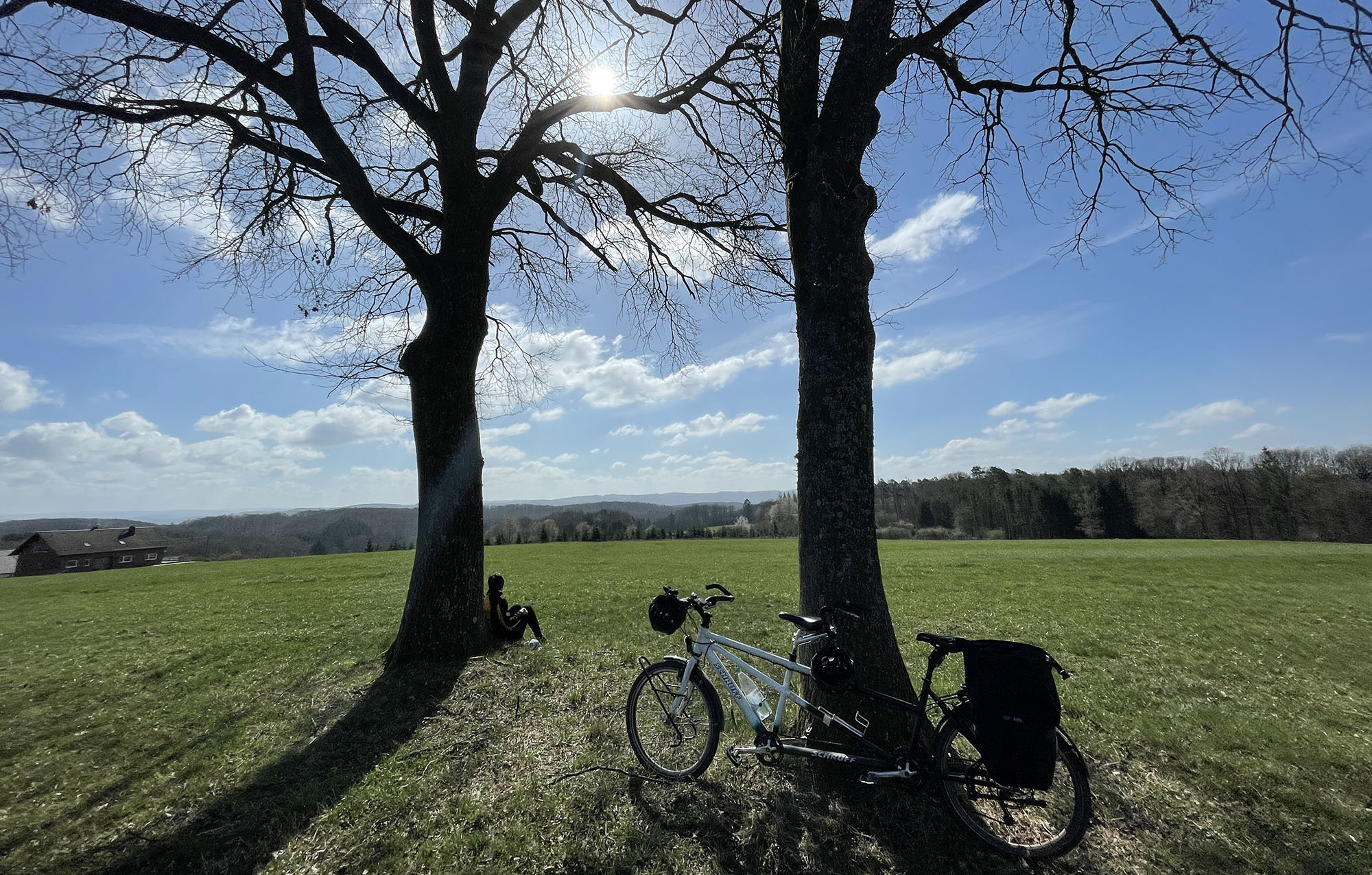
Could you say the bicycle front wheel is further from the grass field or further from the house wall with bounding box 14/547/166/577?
the house wall with bounding box 14/547/166/577

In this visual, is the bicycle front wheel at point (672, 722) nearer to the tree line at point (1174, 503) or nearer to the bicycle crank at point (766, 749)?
the bicycle crank at point (766, 749)

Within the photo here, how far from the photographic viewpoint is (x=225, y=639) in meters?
9.10

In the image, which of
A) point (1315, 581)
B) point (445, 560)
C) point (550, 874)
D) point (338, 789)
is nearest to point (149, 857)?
point (338, 789)

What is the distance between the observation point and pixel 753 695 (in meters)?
4.25

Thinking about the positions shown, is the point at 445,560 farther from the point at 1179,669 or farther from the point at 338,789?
the point at 1179,669

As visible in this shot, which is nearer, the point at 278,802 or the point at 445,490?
the point at 278,802

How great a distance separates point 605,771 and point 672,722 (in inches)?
25.6

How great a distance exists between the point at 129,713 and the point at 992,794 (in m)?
8.40

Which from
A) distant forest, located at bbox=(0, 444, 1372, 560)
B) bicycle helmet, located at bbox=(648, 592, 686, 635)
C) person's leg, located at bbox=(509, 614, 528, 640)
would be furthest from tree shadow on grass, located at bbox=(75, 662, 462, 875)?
distant forest, located at bbox=(0, 444, 1372, 560)

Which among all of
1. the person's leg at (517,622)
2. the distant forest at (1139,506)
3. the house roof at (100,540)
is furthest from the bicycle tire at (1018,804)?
the house roof at (100,540)

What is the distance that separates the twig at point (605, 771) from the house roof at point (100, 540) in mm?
98065

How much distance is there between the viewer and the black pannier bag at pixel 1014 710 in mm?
3115

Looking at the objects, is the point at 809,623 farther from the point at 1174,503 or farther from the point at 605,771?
the point at 1174,503

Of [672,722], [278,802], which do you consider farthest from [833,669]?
[278,802]
